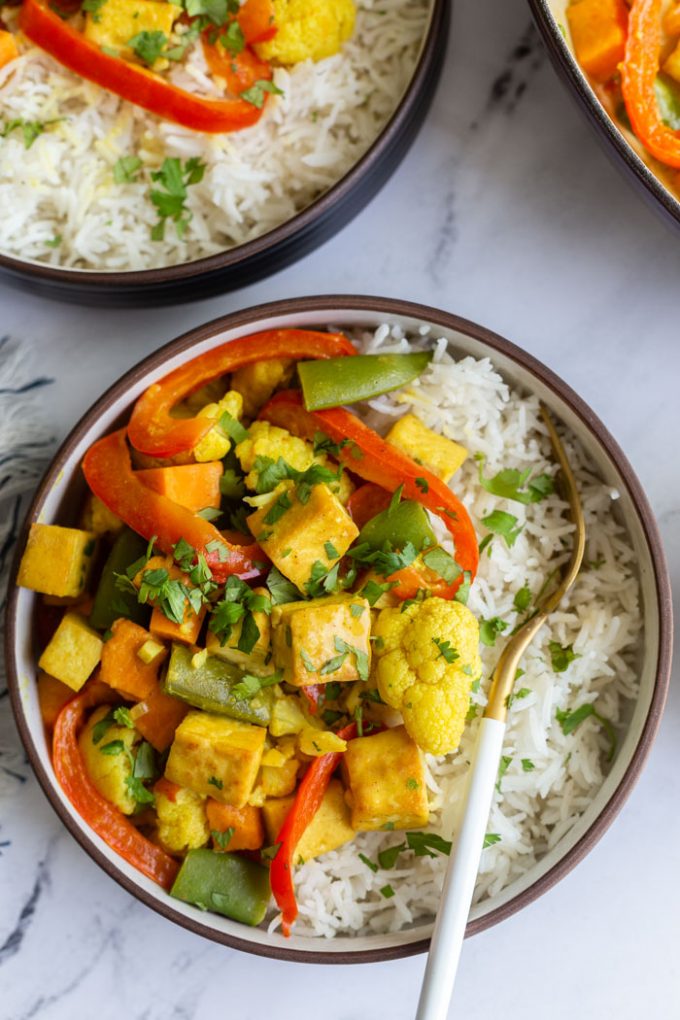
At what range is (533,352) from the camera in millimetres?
2496

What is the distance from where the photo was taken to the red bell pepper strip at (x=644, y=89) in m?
2.14

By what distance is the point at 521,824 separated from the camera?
2.21 meters

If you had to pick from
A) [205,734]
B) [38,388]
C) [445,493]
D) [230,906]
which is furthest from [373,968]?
[38,388]

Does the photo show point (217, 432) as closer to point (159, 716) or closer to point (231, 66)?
point (159, 716)

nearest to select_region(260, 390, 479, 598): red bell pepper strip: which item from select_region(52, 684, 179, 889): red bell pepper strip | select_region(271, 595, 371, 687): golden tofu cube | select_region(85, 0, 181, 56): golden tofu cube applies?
select_region(271, 595, 371, 687): golden tofu cube

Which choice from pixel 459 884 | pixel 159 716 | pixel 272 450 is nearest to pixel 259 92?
pixel 272 450

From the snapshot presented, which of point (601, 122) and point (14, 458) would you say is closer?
point (601, 122)

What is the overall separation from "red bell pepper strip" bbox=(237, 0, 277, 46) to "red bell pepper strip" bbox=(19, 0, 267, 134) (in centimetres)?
15

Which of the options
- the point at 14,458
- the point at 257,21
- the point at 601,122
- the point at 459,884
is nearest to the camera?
the point at 459,884

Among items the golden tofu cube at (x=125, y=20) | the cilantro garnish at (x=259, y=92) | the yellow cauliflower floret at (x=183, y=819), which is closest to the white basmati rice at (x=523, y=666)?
the yellow cauliflower floret at (x=183, y=819)

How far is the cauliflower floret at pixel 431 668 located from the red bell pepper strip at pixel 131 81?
1221 mm

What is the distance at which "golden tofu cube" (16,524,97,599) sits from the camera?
2.17m

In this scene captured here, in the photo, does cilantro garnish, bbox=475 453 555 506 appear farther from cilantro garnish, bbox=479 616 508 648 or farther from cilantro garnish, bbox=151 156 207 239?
cilantro garnish, bbox=151 156 207 239

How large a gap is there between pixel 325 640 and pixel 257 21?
1431mm
